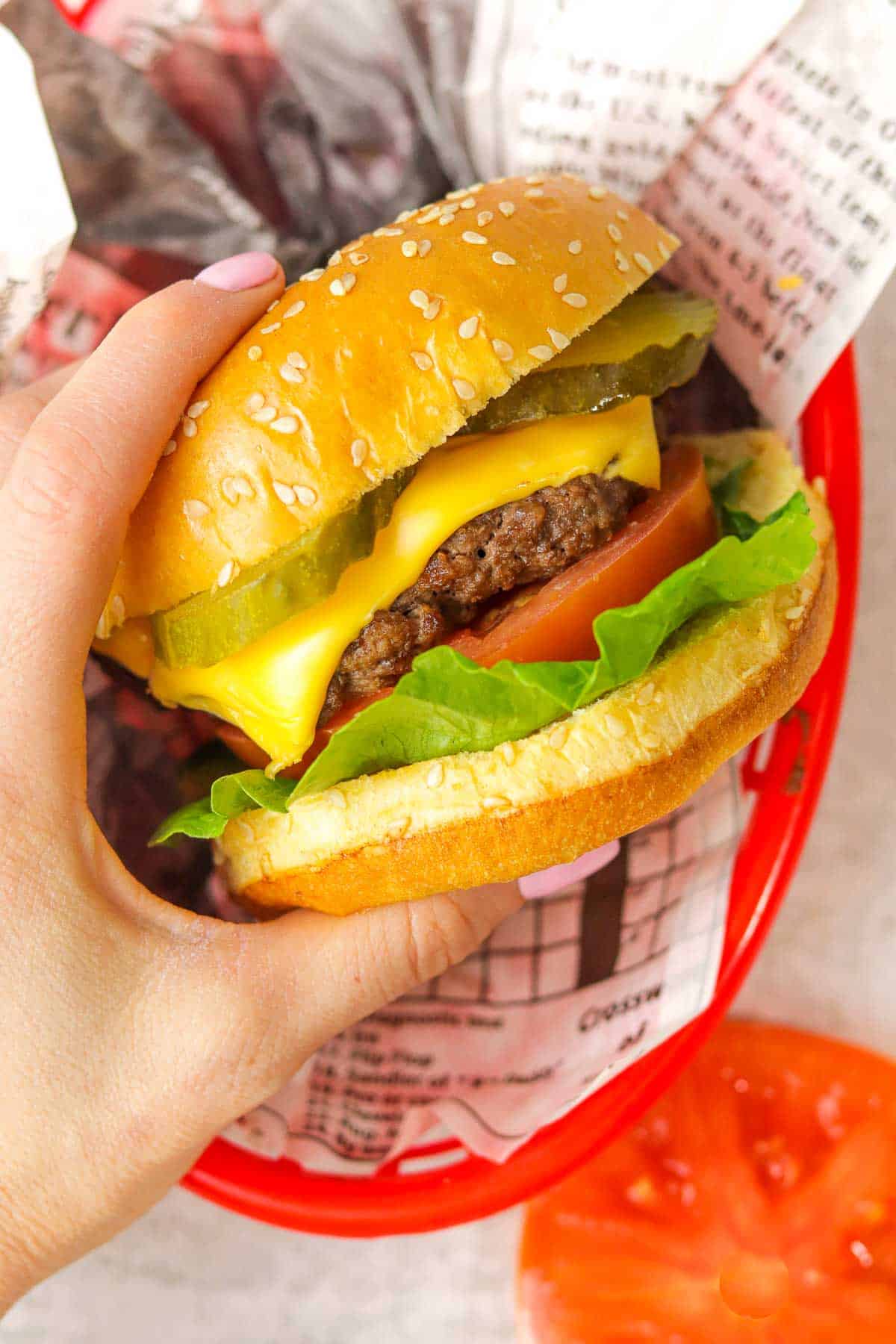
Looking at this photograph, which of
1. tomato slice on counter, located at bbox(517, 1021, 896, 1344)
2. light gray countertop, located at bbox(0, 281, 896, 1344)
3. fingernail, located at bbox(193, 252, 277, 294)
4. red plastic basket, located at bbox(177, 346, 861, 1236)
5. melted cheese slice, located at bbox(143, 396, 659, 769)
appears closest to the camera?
melted cheese slice, located at bbox(143, 396, 659, 769)

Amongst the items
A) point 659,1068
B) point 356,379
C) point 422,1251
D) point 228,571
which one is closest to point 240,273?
point 356,379

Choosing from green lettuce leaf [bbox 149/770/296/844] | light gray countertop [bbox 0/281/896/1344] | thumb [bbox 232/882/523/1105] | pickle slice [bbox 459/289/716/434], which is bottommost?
light gray countertop [bbox 0/281/896/1344]

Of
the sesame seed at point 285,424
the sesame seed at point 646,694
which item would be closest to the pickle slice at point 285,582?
the sesame seed at point 285,424

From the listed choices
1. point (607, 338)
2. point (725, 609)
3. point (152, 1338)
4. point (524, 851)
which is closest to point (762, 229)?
point (607, 338)

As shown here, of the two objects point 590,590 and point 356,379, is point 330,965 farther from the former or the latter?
point 356,379

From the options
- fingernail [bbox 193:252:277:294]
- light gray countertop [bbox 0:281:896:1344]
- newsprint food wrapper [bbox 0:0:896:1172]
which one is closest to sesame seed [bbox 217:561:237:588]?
fingernail [bbox 193:252:277:294]

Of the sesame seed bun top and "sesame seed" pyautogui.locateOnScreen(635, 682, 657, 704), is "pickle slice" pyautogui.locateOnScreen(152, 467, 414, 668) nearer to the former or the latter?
the sesame seed bun top

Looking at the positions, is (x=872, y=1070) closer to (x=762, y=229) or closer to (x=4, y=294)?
(x=762, y=229)
